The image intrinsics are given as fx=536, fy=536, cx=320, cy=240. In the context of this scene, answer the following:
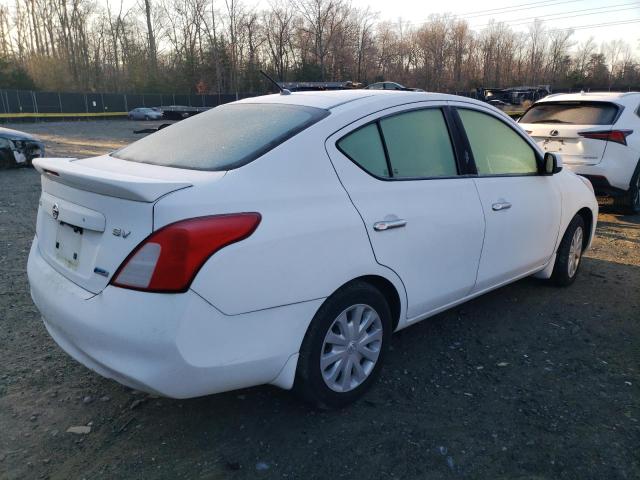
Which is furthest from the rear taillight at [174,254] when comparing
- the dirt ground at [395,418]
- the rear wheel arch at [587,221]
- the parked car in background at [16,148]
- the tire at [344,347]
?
the parked car in background at [16,148]

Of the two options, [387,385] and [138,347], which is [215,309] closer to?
[138,347]

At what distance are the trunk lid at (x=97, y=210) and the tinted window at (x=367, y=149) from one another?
723 mm

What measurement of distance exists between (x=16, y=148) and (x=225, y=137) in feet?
35.2

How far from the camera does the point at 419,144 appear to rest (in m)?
3.23

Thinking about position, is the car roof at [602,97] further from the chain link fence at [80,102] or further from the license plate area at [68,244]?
the chain link fence at [80,102]

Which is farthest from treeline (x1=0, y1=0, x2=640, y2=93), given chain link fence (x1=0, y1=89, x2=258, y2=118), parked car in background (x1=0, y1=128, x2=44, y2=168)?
parked car in background (x1=0, y1=128, x2=44, y2=168)

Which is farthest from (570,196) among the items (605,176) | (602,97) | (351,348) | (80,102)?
(80,102)

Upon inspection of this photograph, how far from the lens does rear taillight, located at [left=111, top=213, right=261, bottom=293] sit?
6.97 ft

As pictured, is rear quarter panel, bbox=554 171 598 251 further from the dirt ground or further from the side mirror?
the dirt ground

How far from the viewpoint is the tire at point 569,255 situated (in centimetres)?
455

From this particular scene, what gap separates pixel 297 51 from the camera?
61.2 m

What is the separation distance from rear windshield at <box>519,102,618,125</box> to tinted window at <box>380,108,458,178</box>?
4874 millimetres

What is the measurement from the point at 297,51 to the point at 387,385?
6229cm

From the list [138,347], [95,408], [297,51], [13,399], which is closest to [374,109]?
[138,347]
